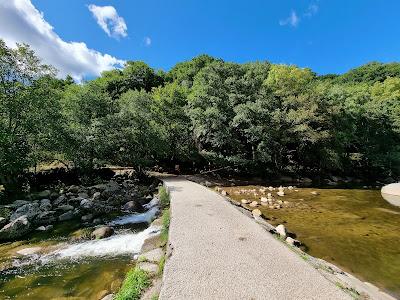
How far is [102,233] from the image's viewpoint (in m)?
11.0

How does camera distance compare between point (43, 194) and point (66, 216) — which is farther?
point (43, 194)

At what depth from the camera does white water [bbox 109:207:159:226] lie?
12939mm

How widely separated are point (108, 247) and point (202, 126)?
1578 centimetres

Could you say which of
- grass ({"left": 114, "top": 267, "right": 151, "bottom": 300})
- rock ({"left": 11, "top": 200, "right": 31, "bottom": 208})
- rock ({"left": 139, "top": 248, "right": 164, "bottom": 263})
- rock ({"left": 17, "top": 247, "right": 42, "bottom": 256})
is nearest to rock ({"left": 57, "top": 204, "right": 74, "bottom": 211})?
rock ({"left": 11, "top": 200, "right": 31, "bottom": 208})

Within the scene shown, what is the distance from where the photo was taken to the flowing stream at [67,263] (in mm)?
7281

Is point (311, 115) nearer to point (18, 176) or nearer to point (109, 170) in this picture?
point (109, 170)

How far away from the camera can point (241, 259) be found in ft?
21.1

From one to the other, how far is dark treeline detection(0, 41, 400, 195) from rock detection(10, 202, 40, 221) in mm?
2713

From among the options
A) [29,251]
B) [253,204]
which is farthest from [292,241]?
[29,251]

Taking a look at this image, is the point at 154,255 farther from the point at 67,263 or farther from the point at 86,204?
the point at 86,204

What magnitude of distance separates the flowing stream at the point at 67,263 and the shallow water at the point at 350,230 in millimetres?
5789

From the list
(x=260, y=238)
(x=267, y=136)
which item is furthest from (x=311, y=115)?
(x=260, y=238)

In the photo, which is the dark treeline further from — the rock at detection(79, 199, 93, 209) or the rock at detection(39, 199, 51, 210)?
the rock at detection(79, 199, 93, 209)

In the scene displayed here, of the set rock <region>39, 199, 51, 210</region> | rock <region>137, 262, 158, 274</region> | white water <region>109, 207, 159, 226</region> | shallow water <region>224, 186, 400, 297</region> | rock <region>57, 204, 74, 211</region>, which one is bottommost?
shallow water <region>224, 186, 400, 297</region>
